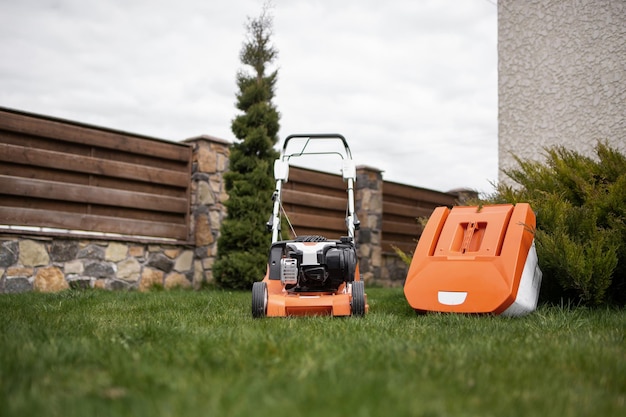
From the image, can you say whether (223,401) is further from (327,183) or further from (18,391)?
(327,183)

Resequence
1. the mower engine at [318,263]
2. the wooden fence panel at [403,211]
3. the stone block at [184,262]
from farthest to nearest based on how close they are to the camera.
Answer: the wooden fence panel at [403,211]
the stone block at [184,262]
the mower engine at [318,263]

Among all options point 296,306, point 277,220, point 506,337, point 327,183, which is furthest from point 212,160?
point 506,337

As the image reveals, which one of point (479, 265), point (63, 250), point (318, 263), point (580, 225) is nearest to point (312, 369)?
point (318, 263)

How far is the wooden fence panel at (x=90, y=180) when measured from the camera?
682cm

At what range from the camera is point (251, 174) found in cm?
800

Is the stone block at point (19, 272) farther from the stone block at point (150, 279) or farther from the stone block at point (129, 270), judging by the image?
the stone block at point (150, 279)

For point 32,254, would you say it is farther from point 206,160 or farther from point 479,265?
point 479,265

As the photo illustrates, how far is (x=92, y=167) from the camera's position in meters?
7.42

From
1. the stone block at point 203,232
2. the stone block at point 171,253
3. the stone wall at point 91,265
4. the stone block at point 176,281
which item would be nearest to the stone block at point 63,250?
the stone wall at point 91,265

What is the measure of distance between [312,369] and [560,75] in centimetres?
557

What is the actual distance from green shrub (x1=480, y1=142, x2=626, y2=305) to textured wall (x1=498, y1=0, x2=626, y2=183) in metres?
0.94

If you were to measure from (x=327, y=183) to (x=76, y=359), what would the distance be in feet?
26.5

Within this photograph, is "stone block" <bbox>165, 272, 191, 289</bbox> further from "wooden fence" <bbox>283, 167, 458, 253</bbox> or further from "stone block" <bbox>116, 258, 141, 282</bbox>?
"wooden fence" <bbox>283, 167, 458, 253</bbox>

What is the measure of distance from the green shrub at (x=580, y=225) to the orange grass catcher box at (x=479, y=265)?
0.74ft
